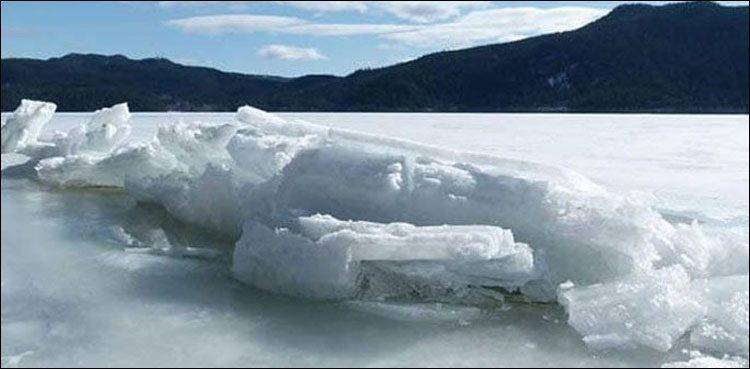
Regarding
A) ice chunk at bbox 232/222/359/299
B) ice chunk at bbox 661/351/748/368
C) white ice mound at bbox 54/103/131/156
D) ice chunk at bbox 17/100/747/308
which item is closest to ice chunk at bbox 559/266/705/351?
ice chunk at bbox 661/351/748/368

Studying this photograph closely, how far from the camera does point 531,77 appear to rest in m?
99.6

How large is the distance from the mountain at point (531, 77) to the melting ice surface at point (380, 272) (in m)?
64.5

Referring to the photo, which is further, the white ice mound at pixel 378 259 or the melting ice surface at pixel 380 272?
the white ice mound at pixel 378 259

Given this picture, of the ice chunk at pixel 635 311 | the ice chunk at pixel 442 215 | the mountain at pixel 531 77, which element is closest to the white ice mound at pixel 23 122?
the ice chunk at pixel 442 215

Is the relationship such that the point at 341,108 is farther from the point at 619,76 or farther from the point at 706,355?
the point at 706,355

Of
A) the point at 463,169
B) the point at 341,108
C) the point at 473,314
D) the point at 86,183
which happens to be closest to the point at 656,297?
the point at 473,314

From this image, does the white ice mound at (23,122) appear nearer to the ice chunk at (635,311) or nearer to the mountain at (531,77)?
the ice chunk at (635,311)

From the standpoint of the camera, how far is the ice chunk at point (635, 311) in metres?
3.79

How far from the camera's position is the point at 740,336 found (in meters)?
3.83

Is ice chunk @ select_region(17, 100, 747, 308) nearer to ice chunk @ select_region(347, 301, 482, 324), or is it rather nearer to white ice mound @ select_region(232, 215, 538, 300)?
white ice mound @ select_region(232, 215, 538, 300)

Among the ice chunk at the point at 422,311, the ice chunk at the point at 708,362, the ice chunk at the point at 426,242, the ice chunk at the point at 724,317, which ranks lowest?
the ice chunk at the point at 708,362

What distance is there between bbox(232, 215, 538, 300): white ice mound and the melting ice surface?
0.01 m

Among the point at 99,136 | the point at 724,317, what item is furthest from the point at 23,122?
the point at 724,317

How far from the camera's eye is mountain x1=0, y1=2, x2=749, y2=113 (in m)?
79.6
